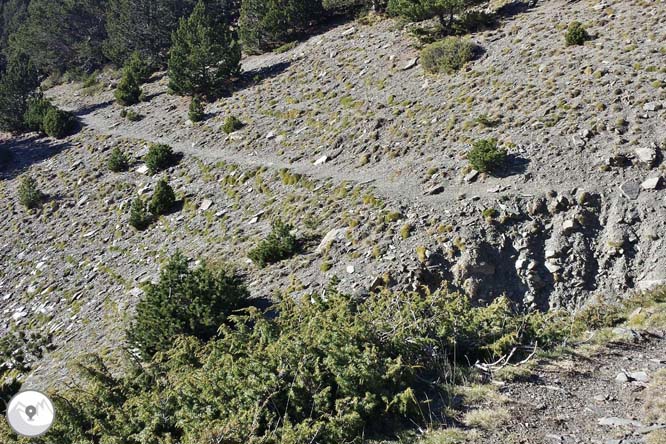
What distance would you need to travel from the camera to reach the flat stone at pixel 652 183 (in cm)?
1406

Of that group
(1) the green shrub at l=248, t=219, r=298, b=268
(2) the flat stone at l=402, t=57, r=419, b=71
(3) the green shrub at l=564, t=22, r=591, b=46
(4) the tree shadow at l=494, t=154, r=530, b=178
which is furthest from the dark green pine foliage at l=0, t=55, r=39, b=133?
(3) the green shrub at l=564, t=22, r=591, b=46

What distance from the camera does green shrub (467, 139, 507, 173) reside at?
1650 cm

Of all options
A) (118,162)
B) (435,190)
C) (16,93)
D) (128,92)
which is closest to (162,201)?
(118,162)

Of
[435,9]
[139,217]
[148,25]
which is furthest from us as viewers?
[148,25]

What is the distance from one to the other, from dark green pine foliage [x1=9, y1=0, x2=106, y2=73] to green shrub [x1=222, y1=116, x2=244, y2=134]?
34.9 meters

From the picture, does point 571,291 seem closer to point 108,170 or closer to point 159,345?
point 159,345

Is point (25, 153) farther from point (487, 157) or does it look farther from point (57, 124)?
point (487, 157)

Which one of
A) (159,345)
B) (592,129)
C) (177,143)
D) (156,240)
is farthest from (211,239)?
(592,129)

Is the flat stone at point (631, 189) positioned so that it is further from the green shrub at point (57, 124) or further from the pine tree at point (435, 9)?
the green shrub at point (57, 124)

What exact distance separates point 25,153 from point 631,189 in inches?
1493

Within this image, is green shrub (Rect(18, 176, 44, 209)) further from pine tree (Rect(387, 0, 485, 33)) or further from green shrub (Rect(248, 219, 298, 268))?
pine tree (Rect(387, 0, 485, 33))

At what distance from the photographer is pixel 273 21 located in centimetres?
3906

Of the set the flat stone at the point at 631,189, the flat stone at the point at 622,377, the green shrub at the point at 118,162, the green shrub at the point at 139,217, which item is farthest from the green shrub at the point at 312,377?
the green shrub at the point at 118,162

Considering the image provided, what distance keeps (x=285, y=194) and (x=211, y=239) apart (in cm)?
358
